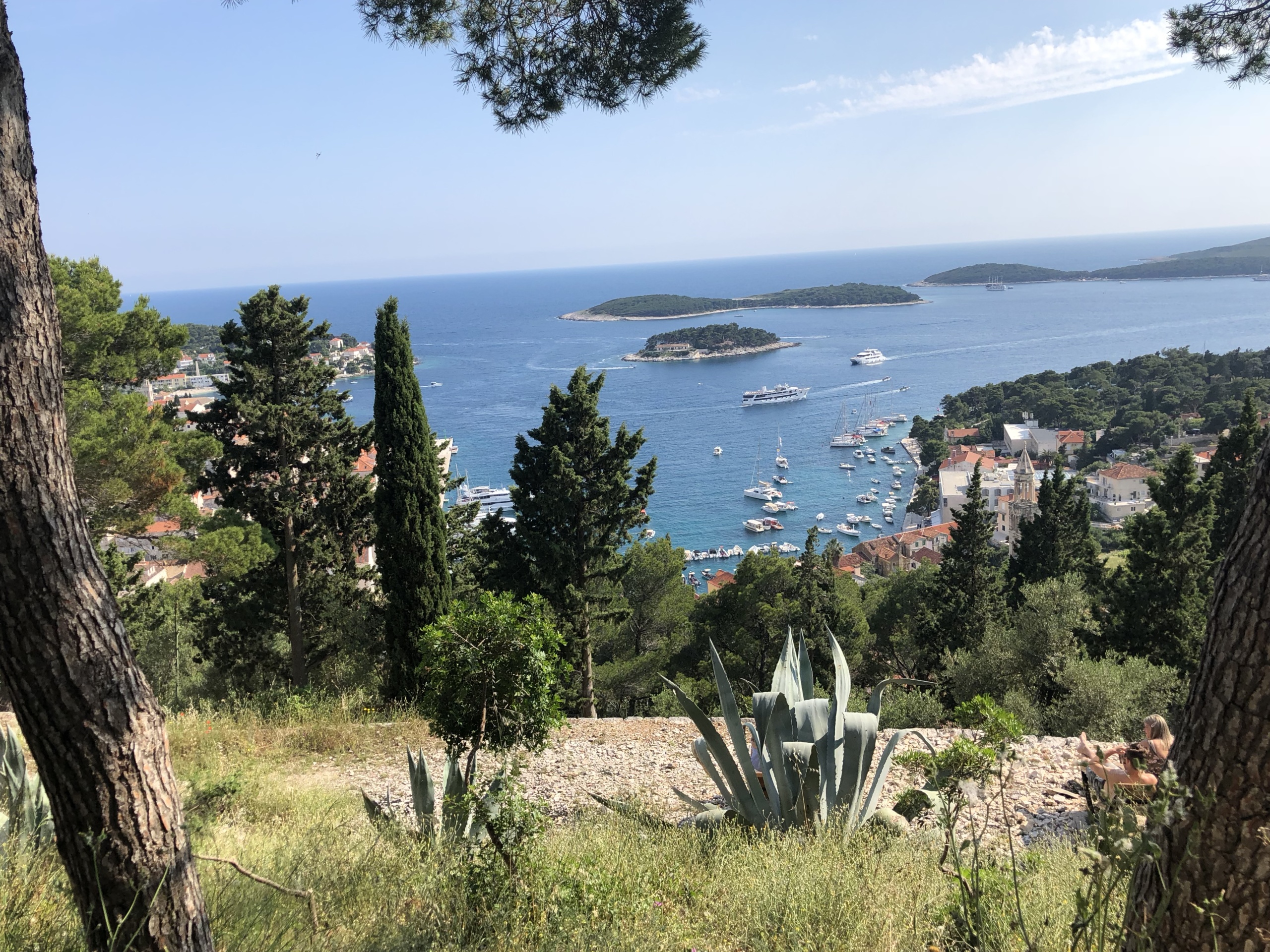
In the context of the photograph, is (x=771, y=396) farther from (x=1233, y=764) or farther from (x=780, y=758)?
(x=1233, y=764)

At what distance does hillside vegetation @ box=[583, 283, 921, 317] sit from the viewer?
11419 cm

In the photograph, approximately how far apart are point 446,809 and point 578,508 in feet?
26.3

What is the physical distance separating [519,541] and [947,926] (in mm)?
9705

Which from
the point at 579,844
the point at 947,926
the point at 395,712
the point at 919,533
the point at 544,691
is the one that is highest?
the point at 544,691

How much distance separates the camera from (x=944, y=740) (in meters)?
6.01

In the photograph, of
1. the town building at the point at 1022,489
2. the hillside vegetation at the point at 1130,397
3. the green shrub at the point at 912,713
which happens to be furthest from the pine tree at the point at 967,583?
the hillside vegetation at the point at 1130,397

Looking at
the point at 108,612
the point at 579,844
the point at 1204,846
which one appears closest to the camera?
the point at 1204,846

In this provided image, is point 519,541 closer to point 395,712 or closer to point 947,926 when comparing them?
point 395,712

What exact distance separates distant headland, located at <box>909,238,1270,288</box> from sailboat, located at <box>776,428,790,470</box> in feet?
335

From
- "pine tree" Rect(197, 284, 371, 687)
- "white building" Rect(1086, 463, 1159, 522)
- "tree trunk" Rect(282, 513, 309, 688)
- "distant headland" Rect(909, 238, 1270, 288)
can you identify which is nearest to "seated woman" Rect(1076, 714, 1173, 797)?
"pine tree" Rect(197, 284, 371, 687)

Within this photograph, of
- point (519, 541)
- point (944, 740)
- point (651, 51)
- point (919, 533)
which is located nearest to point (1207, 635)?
point (651, 51)

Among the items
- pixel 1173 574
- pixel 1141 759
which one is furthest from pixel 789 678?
pixel 1173 574

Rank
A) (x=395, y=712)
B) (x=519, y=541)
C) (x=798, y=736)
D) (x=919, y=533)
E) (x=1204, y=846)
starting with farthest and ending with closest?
(x=919, y=533) → (x=519, y=541) → (x=395, y=712) → (x=798, y=736) → (x=1204, y=846)

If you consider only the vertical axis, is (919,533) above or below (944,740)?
below
